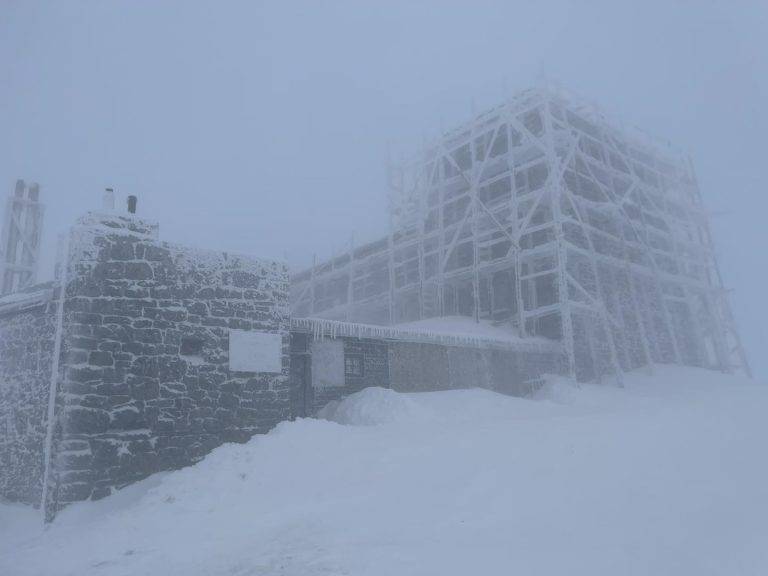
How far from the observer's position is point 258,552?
17.3 ft

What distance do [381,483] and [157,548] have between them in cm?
278

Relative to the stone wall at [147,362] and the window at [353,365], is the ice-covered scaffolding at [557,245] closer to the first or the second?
the window at [353,365]

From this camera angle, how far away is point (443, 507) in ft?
19.9

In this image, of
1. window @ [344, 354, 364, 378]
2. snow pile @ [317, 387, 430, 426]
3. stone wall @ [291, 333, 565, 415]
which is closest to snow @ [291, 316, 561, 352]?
stone wall @ [291, 333, 565, 415]

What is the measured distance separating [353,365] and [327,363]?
2.81ft

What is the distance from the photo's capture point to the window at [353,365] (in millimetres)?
13469

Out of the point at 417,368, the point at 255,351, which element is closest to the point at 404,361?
the point at 417,368

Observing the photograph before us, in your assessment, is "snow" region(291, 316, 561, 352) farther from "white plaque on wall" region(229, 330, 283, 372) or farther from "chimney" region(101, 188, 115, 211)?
"chimney" region(101, 188, 115, 211)

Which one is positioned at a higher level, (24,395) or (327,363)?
(327,363)

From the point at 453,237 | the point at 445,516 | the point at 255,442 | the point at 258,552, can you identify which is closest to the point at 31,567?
the point at 258,552

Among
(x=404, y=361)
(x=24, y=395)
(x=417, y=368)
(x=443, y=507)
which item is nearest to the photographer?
(x=443, y=507)

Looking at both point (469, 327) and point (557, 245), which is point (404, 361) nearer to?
point (469, 327)

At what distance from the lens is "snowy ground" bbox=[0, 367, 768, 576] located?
4723mm

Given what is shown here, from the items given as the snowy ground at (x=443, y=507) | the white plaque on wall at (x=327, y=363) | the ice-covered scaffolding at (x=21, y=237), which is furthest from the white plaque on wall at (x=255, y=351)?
the ice-covered scaffolding at (x=21, y=237)
